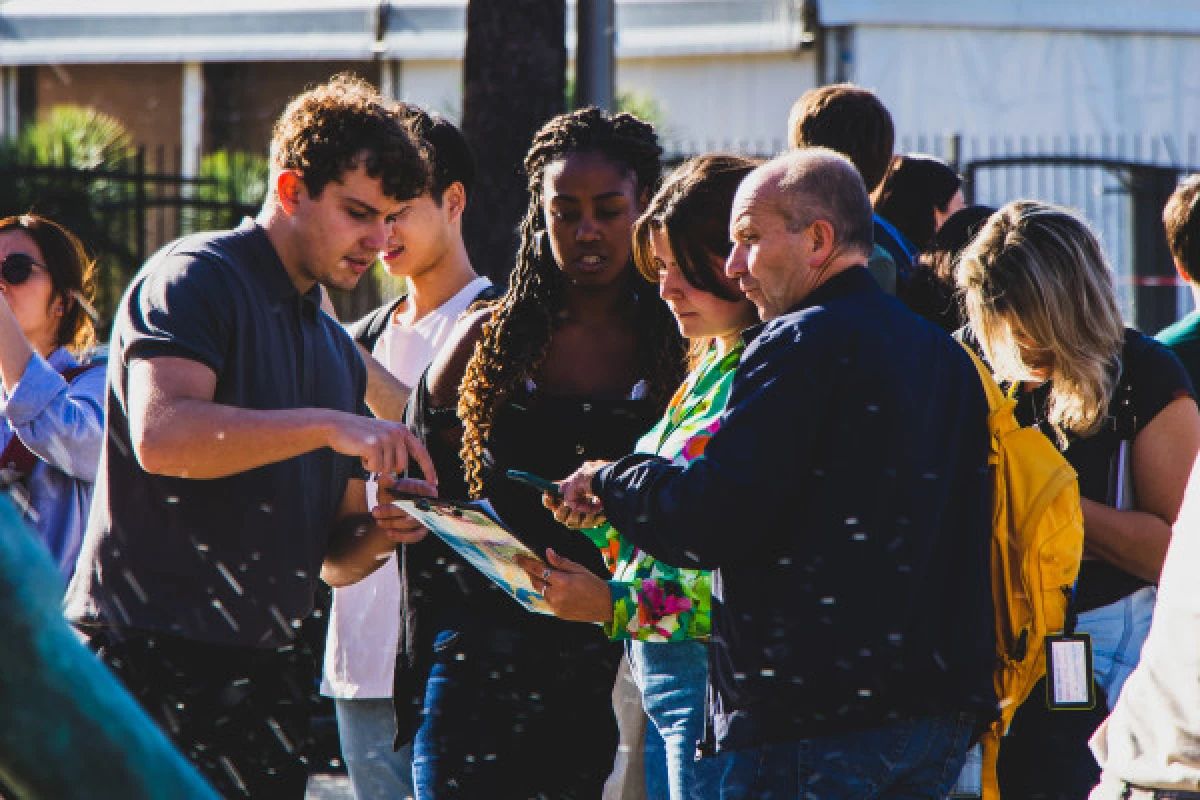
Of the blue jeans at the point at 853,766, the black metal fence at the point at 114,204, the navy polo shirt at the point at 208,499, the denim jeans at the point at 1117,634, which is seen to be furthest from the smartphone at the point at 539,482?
the black metal fence at the point at 114,204

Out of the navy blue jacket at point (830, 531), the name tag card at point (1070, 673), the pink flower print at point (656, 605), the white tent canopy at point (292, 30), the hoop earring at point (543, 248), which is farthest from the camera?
the white tent canopy at point (292, 30)

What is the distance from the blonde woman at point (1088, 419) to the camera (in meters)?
3.88

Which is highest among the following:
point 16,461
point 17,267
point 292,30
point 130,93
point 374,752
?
point 292,30

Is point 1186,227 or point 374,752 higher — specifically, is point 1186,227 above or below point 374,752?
above

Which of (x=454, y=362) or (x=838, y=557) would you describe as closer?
(x=838, y=557)

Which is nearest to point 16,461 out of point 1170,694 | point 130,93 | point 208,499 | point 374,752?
point 374,752

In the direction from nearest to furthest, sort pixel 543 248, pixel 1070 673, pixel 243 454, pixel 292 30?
pixel 243 454 → pixel 1070 673 → pixel 543 248 → pixel 292 30

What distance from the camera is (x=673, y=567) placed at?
3.46 meters

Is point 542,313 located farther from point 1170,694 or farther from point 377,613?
point 1170,694

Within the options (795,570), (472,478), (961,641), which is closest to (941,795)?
(961,641)

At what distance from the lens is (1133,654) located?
395 centimetres

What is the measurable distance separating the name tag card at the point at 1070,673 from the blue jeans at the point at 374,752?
1.74 m

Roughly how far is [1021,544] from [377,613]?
194cm

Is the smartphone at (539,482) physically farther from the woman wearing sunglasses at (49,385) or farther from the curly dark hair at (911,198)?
the curly dark hair at (911,198)
